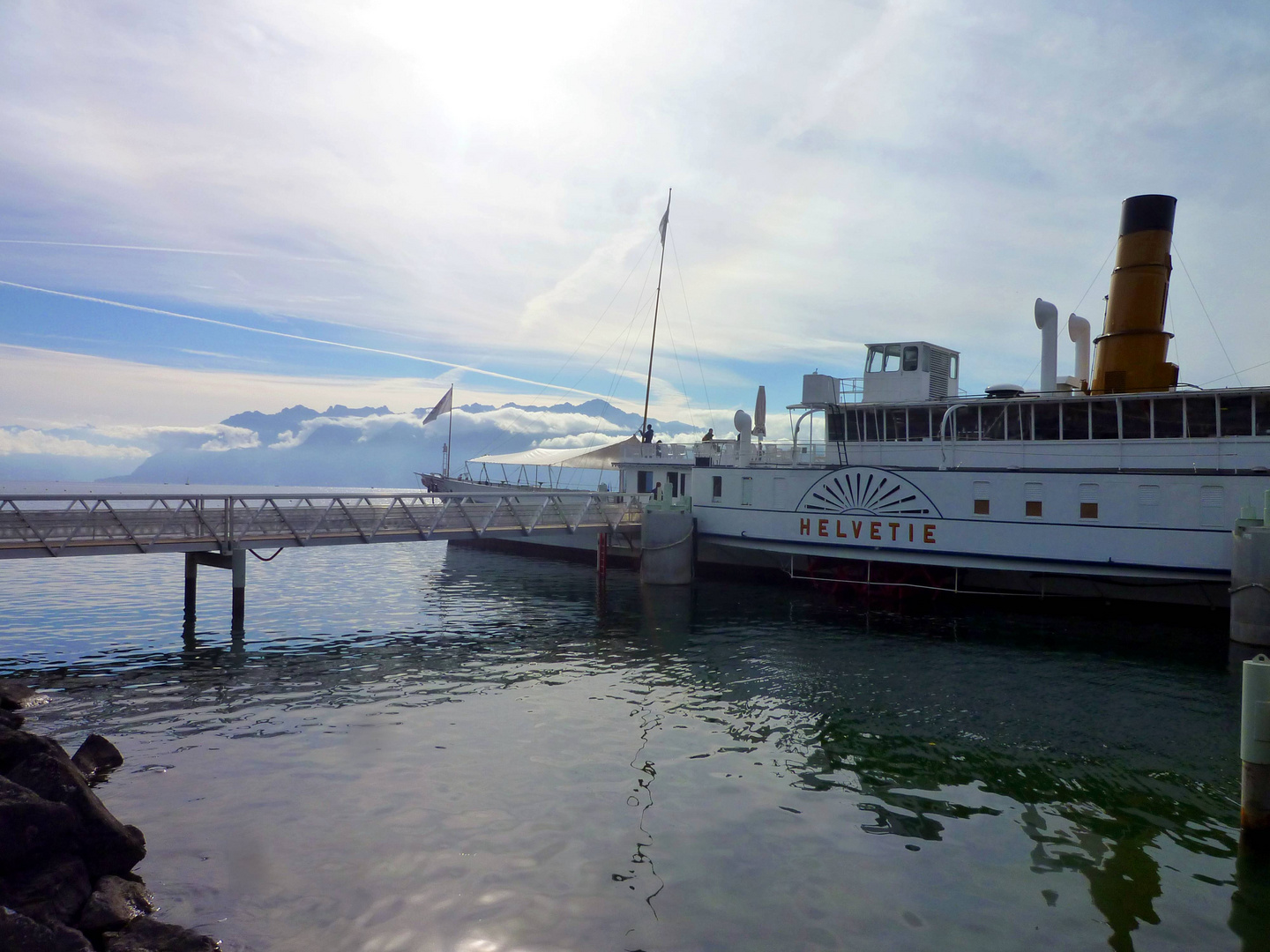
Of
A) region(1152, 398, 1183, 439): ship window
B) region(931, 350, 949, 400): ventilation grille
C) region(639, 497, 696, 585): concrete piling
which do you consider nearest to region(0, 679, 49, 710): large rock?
region(639, 497, 696, 585): concrete piling

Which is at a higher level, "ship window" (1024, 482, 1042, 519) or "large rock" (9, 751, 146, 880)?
"ship window" (1024, 482, 1042, 519)

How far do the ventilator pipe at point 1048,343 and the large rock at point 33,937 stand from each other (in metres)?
33.8

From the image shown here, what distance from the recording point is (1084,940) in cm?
893

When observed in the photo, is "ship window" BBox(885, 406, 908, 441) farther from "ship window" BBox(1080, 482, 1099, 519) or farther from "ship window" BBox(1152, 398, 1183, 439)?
"ship window" BBox(1152, 398, 1183, 439)

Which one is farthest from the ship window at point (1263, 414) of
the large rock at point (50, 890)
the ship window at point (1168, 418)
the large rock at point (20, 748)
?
the large rock at point (20, 748)

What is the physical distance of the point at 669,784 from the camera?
13.2 m

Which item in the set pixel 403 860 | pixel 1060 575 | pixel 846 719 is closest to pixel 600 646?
pixel 846 719

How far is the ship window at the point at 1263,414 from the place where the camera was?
2747 centimetres

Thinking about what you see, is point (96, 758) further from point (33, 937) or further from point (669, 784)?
point (669, 784)

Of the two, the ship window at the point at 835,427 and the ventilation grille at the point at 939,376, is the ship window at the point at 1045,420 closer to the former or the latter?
the ventilation grille at the point at 939,376

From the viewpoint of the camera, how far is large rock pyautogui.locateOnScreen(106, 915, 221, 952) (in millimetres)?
8281

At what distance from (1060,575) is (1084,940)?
2675 centimetres

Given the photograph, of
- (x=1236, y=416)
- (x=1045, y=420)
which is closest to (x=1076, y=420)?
(x=1045, y=420)

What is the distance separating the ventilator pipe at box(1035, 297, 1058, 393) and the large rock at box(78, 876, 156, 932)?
3304 centimetres
